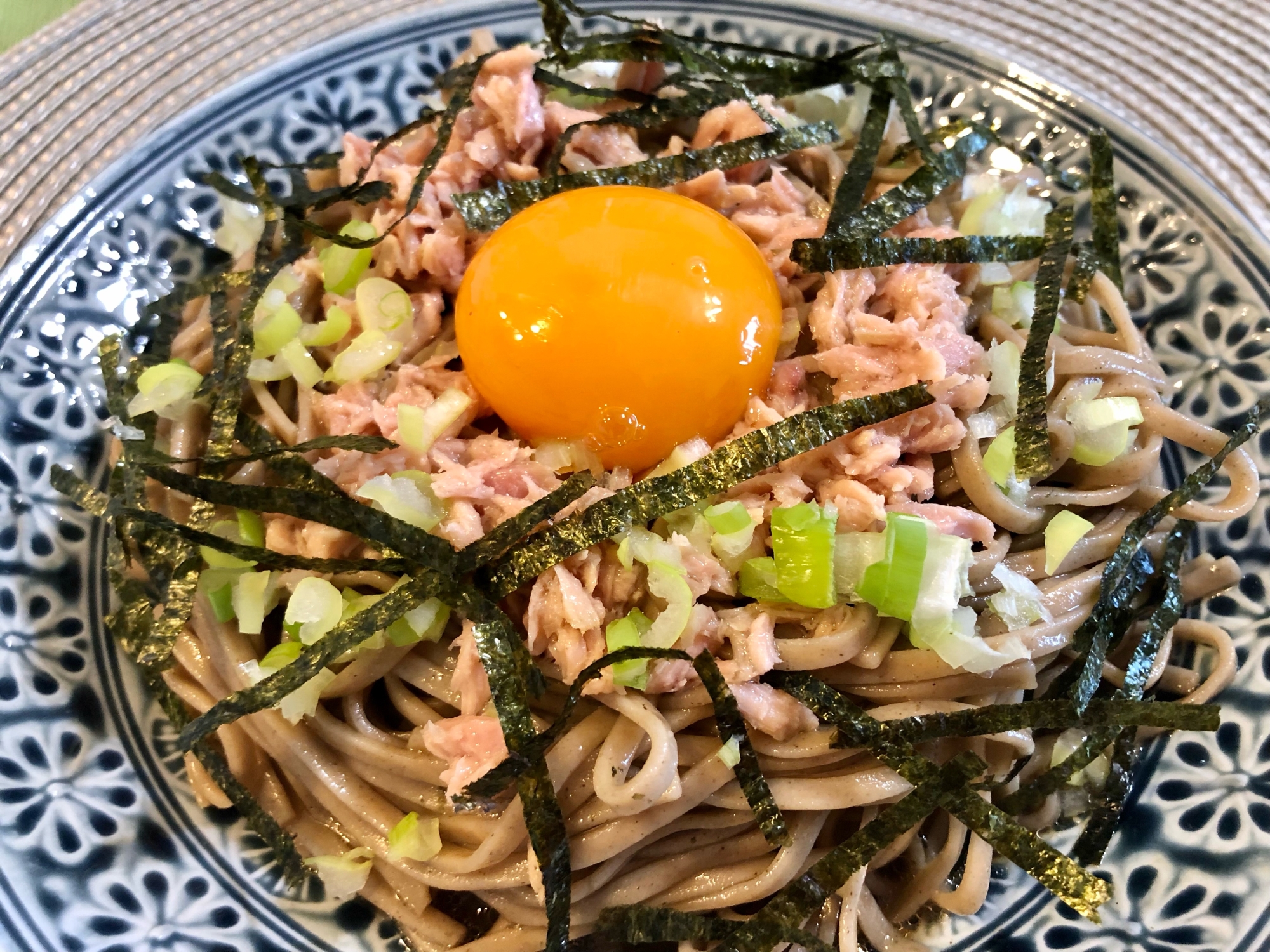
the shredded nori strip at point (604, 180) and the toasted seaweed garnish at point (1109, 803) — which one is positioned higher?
the shredded nori strip at point (604, 180)

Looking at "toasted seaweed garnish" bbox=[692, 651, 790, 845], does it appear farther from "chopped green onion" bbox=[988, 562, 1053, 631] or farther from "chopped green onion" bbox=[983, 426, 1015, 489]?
"chopped green onion" bbox=[983, 426, 1015, 489]

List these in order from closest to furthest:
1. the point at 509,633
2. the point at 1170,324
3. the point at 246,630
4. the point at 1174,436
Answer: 1. the point at 509,633
2. the point at 246,630
3. the point at 1174,436
4. the point at 1170,324

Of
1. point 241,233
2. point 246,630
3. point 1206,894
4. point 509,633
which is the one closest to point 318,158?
point 241,233

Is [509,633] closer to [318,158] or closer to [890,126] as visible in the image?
[318,158]

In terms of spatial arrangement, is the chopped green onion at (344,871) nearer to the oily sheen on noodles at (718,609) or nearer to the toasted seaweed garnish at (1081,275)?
the oily sheen on noodles at (718,609)

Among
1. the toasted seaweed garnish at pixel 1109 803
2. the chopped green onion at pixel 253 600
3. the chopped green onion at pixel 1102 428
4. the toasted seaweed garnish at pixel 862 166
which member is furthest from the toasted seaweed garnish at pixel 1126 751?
the chopped green onion at pixel 253 600

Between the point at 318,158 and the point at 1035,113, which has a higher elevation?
the point at 1035,113
